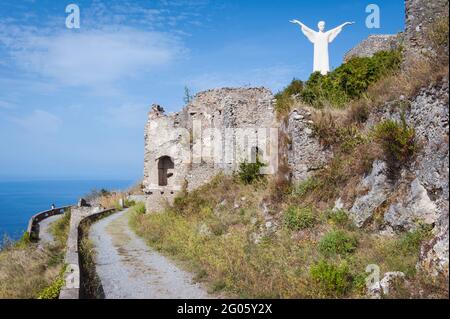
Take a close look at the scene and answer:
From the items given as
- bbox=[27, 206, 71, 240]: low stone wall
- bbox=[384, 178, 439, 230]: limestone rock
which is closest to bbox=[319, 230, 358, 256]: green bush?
bbox=[384, 178, 439, 230]: limestone rock

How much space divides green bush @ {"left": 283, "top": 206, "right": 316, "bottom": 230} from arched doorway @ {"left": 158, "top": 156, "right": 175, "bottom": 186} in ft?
44.4

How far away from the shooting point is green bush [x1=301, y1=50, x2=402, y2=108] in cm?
1252

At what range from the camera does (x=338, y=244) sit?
316 inches

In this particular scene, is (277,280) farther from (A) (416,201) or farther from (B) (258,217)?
(B) (258,217)

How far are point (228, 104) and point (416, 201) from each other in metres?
10.7

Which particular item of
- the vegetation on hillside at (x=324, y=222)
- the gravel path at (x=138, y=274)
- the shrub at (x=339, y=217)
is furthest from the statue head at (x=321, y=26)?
the shrub at (x=339, y=217)

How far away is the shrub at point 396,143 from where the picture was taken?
7.96 meters

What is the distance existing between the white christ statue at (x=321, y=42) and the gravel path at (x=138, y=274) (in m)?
13.9

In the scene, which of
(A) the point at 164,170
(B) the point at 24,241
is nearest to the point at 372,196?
(A) the point at 164,170

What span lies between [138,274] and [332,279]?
191 inches

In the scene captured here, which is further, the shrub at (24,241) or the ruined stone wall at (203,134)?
the shrub at (24,241)

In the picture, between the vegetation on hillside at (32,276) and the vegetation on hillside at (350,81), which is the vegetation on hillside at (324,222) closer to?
the vegetation on hillside at (350,81)

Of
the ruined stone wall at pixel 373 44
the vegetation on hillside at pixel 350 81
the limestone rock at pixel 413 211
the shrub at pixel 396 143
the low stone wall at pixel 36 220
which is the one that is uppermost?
the ruined stone wall at pixel 373 44
